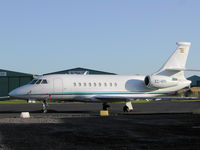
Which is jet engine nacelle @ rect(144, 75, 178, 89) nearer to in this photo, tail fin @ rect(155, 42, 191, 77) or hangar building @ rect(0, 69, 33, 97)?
tail fin @ rect(155, 42, 191, 77)

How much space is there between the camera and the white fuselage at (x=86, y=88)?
25833 mm

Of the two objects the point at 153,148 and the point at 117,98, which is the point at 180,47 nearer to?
the point at 117,98

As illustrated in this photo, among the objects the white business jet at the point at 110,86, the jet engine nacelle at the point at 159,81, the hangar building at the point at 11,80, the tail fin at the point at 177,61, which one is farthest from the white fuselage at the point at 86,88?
the hangar building at the point at 11,80

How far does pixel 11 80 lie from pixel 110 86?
3795 centimetres

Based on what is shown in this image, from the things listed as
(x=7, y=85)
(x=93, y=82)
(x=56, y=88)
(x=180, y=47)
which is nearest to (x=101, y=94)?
(x=93, y=82)

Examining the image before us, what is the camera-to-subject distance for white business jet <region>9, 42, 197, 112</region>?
26047 mm

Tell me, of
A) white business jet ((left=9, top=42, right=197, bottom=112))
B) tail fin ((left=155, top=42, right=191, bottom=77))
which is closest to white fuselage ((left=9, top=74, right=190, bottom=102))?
white business jet ((left=9, top=42, right=197, bottom=112))

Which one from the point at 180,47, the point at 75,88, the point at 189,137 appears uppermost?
the point at 180,47

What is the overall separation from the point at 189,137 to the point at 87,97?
56.6ft

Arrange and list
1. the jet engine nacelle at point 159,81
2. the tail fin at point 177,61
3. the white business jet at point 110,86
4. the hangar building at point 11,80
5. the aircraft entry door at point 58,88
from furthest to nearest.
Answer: the hangar building at point 11,80, the tail fin at point 177,61, the jet engine nacelle at point 159,81, the aircraft entry door at point 58,88, the white business jet at point 110,86

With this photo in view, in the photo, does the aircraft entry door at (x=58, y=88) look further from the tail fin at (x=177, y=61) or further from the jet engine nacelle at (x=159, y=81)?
the tail fin at (x=177, y=61)

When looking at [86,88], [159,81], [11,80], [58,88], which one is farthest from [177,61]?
[11,80]

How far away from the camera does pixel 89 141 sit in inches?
379

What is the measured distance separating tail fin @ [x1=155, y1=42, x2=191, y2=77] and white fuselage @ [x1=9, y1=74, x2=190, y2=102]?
105 centimetres
